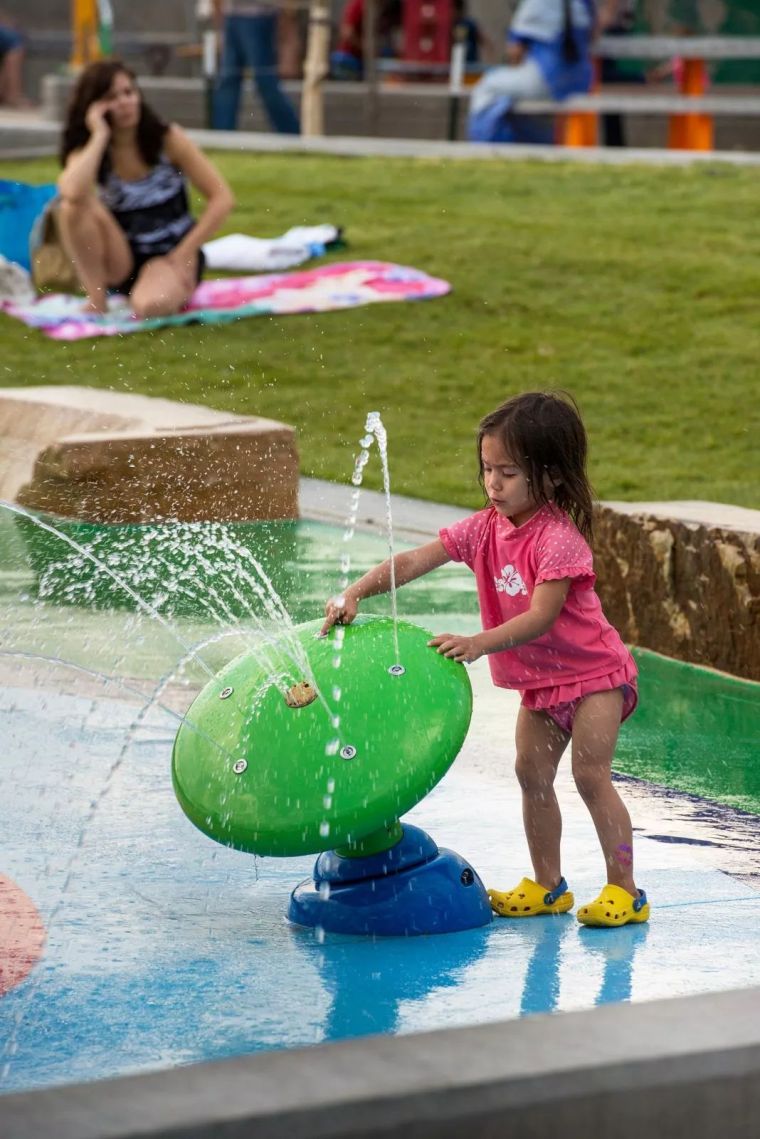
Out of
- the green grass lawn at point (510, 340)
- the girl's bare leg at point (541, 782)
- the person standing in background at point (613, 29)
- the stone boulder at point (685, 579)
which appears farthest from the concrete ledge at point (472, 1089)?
the person standing in background at point (613, 29)

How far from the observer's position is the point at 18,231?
1277cm

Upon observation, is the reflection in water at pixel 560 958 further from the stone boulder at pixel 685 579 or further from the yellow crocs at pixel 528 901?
the stone boulder at pixel 685 579

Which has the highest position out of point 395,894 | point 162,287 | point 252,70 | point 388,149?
point 252,70

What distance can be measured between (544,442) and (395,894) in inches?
34.0

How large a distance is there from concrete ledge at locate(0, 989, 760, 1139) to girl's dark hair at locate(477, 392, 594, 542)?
70.3 inches

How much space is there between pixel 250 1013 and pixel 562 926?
723 mm

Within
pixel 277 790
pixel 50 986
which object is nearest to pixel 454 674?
pixel 277 790

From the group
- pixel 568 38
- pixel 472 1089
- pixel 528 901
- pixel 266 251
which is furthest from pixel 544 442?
pixel 568 38

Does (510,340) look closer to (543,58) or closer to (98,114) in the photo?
(98,114)

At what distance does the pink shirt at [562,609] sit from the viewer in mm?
3568

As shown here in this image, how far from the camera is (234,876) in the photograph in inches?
151

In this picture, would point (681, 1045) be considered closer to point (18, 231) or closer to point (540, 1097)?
point (540, 1097)

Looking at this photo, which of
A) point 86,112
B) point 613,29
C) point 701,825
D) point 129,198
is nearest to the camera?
point 701,825

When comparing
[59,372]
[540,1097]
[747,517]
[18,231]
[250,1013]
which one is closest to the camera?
[540,1097]
